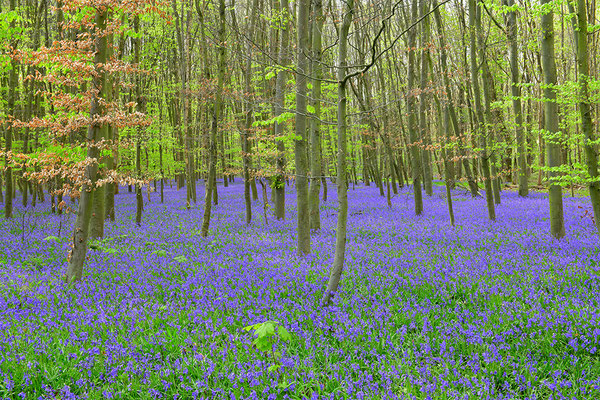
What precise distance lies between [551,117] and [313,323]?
8.59 meters

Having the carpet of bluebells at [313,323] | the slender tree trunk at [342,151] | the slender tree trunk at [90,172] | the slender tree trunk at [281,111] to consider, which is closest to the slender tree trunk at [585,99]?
the carpet of bluebells at [313,323]

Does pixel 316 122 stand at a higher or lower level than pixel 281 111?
lower

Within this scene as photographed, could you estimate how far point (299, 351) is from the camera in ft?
14.3

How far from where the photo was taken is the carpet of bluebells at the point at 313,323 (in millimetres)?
3576

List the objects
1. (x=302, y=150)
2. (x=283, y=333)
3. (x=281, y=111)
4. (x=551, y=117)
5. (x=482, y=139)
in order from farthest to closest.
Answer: (x=281, y=111)
(x=482, y=139)
(x=302, y=150)
(x=551, y=117)
(x=283, y=333)

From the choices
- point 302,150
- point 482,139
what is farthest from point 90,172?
point 482,139

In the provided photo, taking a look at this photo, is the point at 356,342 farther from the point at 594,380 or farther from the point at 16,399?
the point at 16,399

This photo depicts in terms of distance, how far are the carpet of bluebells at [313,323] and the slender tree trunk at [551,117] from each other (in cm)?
62

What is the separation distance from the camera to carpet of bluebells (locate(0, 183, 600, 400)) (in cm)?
358

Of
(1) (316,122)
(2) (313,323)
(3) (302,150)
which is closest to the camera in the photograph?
(2) (313,323)

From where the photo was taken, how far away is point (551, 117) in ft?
30.6

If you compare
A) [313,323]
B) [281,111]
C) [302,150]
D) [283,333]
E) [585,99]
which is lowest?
[313,323]

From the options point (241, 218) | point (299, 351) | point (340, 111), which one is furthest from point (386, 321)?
point (241, 218)

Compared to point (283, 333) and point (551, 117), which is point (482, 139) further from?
point (283, 333)
